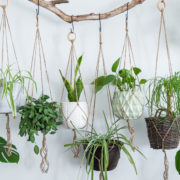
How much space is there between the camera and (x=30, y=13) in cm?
156

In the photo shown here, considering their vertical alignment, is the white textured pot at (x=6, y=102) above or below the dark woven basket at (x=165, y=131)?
above

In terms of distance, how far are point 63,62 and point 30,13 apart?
1.19ft

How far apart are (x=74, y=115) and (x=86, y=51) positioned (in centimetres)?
44

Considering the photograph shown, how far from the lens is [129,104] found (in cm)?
138

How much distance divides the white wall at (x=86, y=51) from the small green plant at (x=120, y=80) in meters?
0.12

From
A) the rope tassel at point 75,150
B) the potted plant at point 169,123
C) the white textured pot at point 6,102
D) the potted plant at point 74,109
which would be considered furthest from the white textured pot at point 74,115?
the potted plant at point 169,123

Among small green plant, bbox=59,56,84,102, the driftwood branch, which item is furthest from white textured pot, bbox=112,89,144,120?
the driftwood branch

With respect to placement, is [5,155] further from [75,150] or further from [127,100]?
[127,100]

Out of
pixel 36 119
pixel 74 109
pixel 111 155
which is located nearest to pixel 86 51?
pixel 74 109

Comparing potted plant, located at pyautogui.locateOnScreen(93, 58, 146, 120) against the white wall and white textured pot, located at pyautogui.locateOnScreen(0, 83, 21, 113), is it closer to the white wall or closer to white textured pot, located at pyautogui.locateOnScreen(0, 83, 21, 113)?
the white wall

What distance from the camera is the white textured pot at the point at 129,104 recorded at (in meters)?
1.38

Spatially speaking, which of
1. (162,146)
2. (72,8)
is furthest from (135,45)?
(162,146)

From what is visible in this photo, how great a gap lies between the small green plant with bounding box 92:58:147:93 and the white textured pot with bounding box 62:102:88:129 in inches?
7.0

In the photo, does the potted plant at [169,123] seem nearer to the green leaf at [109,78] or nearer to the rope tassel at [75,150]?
the green leaf at [109,78]
